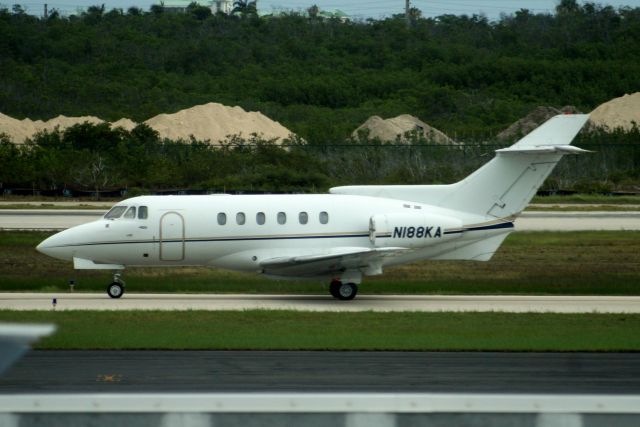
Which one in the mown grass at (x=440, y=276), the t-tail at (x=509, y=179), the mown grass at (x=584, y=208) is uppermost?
the t-tail at (x=509, y=179)

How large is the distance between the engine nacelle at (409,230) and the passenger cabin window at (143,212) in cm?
529

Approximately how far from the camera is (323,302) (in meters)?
26.6

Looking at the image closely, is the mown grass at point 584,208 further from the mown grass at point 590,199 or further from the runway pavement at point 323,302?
the runway pavement at point 323,302

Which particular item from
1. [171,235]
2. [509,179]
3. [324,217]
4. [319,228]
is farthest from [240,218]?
[509,179]

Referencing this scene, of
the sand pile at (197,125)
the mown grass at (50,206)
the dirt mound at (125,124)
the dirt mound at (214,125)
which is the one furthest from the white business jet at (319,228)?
the dirt mound at (125,124)

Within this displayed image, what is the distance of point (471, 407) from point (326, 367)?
9059mm

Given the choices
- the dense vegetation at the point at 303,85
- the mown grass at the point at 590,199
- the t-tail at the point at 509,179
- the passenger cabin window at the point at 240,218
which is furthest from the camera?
the dense vegetation at the point at 303,85

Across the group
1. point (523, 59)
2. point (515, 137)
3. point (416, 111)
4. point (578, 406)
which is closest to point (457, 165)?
point (515, 137)

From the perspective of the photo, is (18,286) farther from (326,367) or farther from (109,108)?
(109,108)

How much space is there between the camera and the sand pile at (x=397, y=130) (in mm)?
76500

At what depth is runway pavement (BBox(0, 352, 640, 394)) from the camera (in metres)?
15.0

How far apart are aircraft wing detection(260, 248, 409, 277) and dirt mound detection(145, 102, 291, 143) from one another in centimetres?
4885

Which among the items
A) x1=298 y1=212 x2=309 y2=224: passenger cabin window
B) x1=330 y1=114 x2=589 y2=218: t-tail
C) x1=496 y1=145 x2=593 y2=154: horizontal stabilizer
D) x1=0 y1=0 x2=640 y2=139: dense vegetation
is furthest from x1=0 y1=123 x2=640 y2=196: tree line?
x1=496 y1=145 x2=593 y2=154: horizontal stabilizer

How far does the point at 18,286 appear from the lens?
97.0 feet
